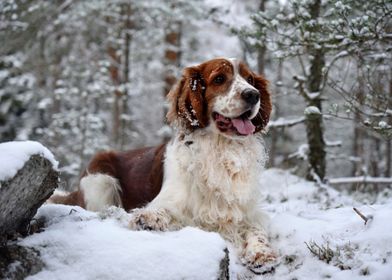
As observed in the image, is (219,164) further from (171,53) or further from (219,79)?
(171,53)

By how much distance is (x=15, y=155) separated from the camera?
8.15ft

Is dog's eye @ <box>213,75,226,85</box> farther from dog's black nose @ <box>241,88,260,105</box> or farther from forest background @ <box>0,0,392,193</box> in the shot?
forest background @ <box>0,0,392,193</box>

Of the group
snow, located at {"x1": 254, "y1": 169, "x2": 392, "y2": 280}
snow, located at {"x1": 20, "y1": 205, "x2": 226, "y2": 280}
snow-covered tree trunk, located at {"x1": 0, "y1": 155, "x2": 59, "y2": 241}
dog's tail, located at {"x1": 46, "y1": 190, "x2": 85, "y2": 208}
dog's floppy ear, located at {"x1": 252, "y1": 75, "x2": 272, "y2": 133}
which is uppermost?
dog's floppy ear, located at {"x1": 252, "y1": 75, "x2": 272, "y2": 133}

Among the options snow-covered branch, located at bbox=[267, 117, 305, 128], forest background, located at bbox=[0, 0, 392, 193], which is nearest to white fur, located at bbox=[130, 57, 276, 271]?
forest background, located at bbox=[0, 0, 392, 193]

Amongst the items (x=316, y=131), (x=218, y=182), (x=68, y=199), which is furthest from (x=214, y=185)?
(x=316, y=131)

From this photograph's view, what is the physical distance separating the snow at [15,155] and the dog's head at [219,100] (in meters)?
1.61

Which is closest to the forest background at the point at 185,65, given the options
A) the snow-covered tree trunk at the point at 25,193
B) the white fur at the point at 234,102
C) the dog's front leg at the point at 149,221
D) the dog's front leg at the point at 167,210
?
the white fur at the point at 234,102

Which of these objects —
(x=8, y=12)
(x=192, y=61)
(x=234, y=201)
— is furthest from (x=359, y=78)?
(x=192, y=61)

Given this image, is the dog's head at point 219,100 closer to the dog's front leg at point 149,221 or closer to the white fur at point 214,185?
the white fur at point 214,185

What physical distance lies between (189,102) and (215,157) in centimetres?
57

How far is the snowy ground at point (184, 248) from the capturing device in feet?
8.09

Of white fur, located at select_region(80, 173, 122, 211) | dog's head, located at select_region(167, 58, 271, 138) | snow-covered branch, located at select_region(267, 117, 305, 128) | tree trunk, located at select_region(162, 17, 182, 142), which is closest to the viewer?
dog's head, located at select_region(167, 58, 271, 138)

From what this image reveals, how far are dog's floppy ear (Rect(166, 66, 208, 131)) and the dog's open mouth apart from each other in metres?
0.16

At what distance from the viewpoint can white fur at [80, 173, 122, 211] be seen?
15.3 ft
